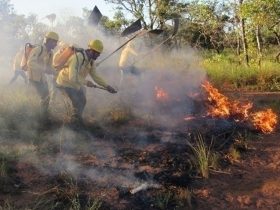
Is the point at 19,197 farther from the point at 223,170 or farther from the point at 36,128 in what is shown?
the point at 223,170

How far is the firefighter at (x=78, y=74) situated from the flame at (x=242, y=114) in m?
2.25

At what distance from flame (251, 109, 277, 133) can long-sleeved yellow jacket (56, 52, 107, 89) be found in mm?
2746

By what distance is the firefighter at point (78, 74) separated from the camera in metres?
7.03

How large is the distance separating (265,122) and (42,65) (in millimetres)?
4002

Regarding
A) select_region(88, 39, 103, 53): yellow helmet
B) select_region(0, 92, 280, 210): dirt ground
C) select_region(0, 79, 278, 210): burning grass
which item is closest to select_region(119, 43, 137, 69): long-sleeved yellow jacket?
select_region(0, 79, 278, 210): burning grass

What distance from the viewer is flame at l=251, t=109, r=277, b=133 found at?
754 cm

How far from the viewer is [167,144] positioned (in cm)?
693

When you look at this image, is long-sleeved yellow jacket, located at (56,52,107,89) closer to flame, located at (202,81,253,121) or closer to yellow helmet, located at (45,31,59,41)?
yellow helmet, located at (45,31,59,41)

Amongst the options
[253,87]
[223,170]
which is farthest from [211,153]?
[253,87]

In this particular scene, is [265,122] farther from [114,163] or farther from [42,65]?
[42,65]

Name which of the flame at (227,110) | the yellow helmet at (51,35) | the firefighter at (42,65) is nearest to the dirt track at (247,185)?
the flame at (227,110)

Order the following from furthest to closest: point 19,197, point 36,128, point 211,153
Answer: point 36,128, point 211,153, point 19,197

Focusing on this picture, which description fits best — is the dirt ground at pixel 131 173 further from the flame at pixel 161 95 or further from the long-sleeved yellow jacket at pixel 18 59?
the long-sleeved yellow jacket at pixel 18 59

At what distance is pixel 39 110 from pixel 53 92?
404mm
